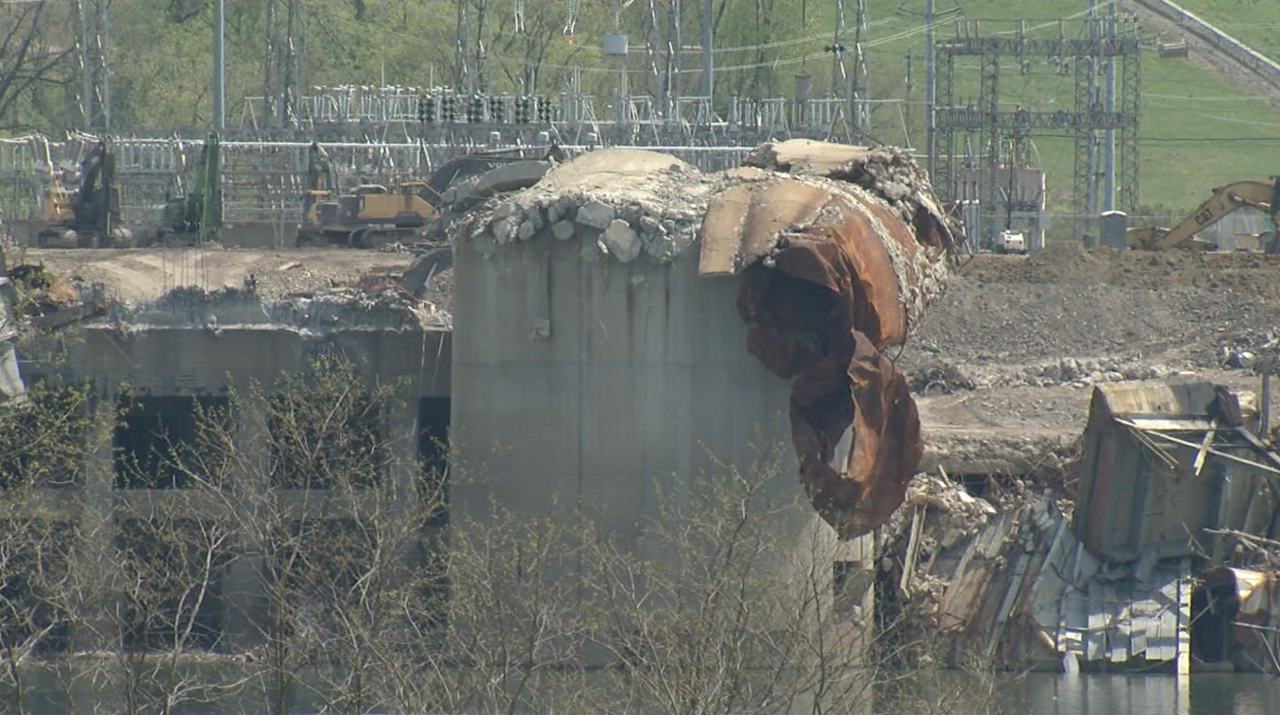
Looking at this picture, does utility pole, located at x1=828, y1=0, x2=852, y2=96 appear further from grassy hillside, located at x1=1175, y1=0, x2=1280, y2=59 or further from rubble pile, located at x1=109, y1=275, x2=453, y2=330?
grassy hillside, located at x1=1175, y1=0, x2=1280, y2=59

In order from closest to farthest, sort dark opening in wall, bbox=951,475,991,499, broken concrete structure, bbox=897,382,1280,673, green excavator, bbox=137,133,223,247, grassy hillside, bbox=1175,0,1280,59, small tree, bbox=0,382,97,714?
1. small tree, bbox=0,382,97,714
2. broken concrete structure, bbox=897,382,1280,673
3. dark opening in wall, bbox=951,475,991,499
4. green excavator, bbox=137,133,223,247
5. grassy hillside, bbox=1175,0,1280,59

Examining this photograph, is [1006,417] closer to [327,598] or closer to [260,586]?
[260,586]

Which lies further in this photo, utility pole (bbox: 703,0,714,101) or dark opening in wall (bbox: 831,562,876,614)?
utility pole (bbox: 703,0,714,101)

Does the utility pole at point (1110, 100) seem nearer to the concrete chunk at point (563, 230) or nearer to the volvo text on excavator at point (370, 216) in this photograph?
the volvo text on excavator at point (370, 216)

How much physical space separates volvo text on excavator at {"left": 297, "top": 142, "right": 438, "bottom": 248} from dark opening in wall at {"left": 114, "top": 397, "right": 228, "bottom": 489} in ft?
67.0

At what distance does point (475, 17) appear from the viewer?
5103 inches

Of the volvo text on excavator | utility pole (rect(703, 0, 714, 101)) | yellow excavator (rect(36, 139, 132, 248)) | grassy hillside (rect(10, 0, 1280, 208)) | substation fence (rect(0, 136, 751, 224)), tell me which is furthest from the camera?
grassy hillside (rect(10, 0, 1280, 208))

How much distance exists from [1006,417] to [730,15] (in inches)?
2559

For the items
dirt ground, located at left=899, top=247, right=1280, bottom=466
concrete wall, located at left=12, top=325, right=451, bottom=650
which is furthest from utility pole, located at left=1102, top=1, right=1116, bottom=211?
concrete wall, located at left=12, top=325, right=451, bottom=650

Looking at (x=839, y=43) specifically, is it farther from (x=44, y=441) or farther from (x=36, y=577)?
(x=36, y=577)

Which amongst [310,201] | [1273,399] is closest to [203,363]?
[1273,399]

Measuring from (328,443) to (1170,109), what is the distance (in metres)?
126

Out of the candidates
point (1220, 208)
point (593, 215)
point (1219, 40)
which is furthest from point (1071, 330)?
point (1219, 40)

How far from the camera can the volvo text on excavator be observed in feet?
247
